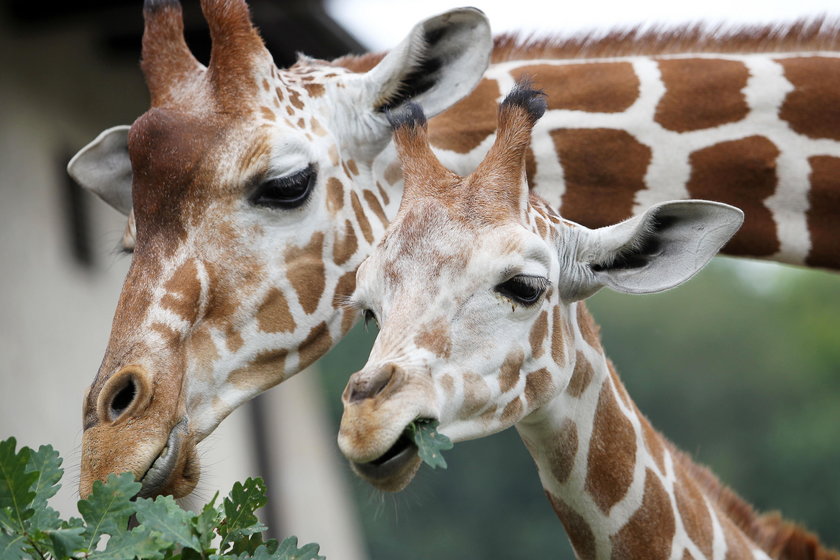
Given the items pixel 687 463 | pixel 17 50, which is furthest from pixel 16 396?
pixel 687 463

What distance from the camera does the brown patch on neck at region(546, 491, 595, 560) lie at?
3.67 meters

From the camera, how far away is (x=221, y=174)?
3.92 meters

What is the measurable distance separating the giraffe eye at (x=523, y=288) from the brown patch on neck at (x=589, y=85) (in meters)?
1.59

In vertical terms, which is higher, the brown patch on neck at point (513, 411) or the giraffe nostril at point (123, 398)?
the giraffe nostril at point (123, 398)

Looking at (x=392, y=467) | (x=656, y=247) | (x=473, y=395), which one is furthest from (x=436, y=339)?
(x=656, y=247)

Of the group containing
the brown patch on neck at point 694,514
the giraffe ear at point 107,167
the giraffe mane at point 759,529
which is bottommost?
the giraffe mane at point 759,529

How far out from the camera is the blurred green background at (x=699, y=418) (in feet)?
96.1

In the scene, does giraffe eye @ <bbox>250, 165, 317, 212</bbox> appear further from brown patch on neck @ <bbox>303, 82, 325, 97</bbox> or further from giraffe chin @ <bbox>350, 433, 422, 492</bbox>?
giraffe chin @ <bbox>350, 433, 422, 492</bbox>

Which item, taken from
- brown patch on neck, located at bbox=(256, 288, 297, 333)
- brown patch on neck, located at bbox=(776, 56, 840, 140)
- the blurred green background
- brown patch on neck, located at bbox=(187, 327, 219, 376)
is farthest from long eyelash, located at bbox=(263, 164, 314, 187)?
the blurred green background

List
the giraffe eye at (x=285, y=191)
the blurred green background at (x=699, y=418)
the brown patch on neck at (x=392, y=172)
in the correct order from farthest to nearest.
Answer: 1. the blurred green background at (x=699, y=418)
2. the brown patch on neck at (x=392, y=172)
3. the giraffe eye at (x=285, y=191)

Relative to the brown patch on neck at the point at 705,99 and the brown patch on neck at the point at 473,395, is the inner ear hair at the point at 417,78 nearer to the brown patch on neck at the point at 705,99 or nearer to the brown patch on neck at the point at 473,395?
the brown patch on neck at the point at 705,99

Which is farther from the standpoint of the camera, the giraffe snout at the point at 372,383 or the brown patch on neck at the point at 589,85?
the brown patch on neck at the point at 589,85

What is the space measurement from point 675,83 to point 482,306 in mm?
1951

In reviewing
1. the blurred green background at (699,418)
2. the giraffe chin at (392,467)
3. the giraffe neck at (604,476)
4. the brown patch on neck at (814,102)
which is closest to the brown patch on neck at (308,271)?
the giraffe neck at (604,476)
